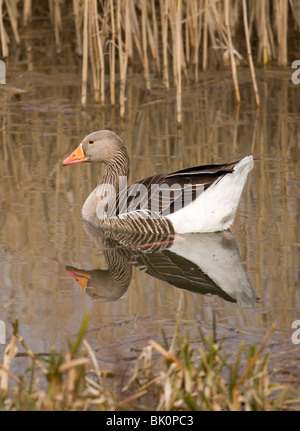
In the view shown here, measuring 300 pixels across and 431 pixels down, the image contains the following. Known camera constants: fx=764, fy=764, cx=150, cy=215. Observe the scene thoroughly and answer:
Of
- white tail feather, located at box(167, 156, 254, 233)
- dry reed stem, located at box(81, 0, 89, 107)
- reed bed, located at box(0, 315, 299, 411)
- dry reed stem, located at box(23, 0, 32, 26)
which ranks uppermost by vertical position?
dry reed stem, located at box(23, 0, 32, 26)

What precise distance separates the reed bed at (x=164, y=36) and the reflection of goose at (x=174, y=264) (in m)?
3.15

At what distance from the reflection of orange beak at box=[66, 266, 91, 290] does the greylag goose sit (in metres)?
1.32

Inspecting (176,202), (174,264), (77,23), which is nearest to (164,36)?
(77,23)

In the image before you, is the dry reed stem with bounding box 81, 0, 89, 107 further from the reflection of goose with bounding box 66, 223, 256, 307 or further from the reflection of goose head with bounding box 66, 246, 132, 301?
the reflection of goose head with bounding box 66, 246, 132, 301

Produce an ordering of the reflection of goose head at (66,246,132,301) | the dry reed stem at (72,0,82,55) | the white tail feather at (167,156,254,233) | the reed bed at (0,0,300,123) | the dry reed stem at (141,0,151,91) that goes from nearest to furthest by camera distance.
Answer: the reflection of goose head at (66,246,132,301)
the white tail feather at (167,156,254,233)
the reed bed at (0,0,300,123)
the dry reed stem at (141,0,151,91)
the dry reed stem at (72,0,82,55)

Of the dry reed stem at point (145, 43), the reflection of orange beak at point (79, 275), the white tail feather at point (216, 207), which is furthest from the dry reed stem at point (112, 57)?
the reflection of orange beak at point (79, 275)

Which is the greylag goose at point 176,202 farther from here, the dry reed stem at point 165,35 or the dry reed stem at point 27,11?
the dry reed stem at point 27,11

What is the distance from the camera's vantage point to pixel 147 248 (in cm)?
709

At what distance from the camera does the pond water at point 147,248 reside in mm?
5164

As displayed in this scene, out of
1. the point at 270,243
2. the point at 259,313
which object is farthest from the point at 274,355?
the point at 270,243

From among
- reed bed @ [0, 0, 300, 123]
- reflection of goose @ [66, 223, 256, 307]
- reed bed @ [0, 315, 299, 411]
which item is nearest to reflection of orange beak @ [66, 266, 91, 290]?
reflection of goose @ [66, 223, 256, 307]

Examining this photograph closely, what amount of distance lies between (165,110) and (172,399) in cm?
798

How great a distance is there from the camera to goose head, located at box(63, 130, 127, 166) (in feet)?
26.5
